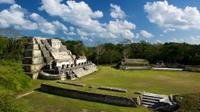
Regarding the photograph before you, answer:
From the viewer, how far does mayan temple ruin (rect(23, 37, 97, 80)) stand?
107 feet

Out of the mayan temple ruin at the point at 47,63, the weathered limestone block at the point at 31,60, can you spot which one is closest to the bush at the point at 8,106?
the mayan temple ruin at the point at 47,63

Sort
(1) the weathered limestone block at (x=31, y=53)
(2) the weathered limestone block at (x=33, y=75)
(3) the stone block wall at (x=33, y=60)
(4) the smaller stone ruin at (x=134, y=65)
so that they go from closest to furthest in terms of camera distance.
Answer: (2) the weathered limestone block at (x=33, y=75) < (3) the stone block wall at (x=33, y=60) < (1) the weathered limestone block at (x=31, y=53) < (4) the smaller stone ruin at (x=134, y=65)

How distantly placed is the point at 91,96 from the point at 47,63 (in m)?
16.9

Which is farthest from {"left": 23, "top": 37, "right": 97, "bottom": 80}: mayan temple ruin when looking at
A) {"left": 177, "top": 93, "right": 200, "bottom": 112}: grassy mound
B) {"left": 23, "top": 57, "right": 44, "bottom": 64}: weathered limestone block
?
{"left": 177, "top": 93, "right": 200, "bottom": 112}: grassy mound

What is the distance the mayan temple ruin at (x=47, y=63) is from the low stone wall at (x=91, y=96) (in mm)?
7828

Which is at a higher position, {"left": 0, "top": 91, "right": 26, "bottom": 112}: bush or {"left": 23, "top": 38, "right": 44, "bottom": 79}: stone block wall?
{"left": 23, "top": 38, "right": 44, "bottom": 79}: stone block wall

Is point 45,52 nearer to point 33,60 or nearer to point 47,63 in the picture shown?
point 47,63

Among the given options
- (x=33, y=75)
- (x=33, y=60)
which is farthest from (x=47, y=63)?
(x=33, y=75)

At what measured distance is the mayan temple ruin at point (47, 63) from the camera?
107ft

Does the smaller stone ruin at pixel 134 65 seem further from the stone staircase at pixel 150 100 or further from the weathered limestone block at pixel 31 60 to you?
the stone staircase at pixel 150 100

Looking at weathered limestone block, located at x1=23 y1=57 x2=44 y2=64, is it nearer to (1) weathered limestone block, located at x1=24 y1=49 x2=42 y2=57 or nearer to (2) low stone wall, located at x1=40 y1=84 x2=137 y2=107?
(1) weathered limestone block, located at x1=24 y1=49 x2=42 y2=57

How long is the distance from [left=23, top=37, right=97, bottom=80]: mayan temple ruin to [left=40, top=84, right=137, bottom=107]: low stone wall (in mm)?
7828

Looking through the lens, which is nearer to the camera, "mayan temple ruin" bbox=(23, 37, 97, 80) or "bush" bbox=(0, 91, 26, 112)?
"bush" bbox=(0, 91, 26, 112)

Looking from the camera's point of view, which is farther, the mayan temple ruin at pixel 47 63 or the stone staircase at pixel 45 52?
the stone staircase at pixel 45 52
